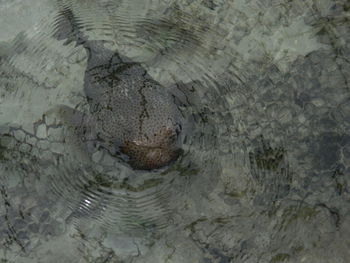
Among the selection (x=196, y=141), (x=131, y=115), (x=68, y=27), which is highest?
(x=68, y=27)

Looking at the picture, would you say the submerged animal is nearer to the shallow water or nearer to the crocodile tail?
the shallow water

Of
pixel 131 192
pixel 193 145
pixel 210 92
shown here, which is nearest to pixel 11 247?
pixel 131 192

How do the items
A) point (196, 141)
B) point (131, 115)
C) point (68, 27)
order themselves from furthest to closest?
point (68, 27)
point (196, 141)
point (131, 115)

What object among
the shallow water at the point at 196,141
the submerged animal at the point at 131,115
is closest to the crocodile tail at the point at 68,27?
the shallow water at the point at 196,141

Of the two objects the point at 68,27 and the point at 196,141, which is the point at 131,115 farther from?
the point at 68,27

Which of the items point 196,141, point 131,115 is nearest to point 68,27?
point 131,115

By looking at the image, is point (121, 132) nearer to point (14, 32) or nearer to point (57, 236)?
point (57, 236)
